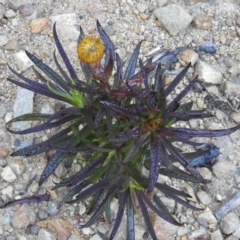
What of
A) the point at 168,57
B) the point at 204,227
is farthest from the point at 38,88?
the point at 204,227

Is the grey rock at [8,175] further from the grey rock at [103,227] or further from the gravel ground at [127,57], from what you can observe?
the grey rock at [103,227]

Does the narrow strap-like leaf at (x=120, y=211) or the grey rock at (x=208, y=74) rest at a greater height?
the grey rock at (x=208, y=74)

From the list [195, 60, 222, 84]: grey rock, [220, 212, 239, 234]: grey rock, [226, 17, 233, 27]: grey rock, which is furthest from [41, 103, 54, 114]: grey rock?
[226, 17, 233, 27]: grey rock

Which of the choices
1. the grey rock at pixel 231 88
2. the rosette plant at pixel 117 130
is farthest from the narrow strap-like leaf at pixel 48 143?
the grey rock at pixel 231 88

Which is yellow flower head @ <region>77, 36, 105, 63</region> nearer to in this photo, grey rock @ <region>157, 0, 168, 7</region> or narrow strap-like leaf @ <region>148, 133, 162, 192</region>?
narrow strap-like leaf @ <region>148, 133, 162, 192</region>

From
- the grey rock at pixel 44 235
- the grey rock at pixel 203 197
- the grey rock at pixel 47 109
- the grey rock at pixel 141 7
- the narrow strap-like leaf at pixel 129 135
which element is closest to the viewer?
the narrow strap-like leaf at pixel 129 135

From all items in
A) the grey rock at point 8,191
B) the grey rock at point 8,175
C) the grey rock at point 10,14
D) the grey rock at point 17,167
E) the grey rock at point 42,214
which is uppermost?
the grey rock at point 10,14

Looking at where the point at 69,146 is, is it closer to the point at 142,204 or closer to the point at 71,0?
the point at 142,204

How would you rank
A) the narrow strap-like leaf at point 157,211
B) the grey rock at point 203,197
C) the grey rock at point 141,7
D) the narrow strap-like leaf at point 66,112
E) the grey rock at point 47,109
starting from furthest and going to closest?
the grey rock at point 141,7, the grey rock at point 47,109, the grey rock at point 203,197, the narrow strap-like leaf at point 157,211, the narrow strap-like leaf at point 66,112
